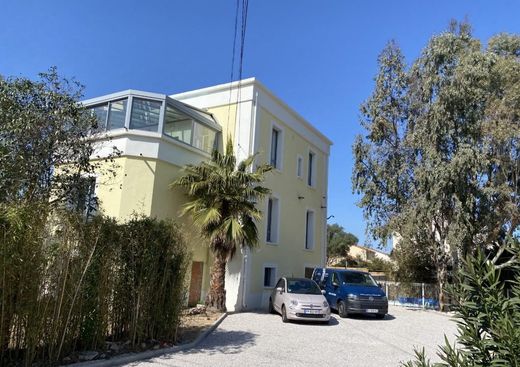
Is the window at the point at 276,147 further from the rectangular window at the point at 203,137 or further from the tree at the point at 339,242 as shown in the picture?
the tree at the point at 339,242

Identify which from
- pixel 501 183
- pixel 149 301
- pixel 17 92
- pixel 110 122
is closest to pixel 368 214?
pixel 501 183

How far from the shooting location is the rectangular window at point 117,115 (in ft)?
54.3

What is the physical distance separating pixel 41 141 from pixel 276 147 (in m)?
13.7

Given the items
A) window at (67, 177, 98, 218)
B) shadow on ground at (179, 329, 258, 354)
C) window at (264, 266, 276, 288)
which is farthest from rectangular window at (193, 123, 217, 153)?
shadow on ground at (179, 329, 258, 354)

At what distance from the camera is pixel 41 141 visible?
965 cm

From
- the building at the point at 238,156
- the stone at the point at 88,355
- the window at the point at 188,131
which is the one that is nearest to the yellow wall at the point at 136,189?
the building at the point at 238,156

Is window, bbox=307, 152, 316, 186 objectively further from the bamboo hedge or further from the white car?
the bamboo hedge

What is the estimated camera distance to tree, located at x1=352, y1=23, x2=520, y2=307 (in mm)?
20062

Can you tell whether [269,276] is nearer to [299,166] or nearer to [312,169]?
[299,166]

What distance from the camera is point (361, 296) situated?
16.7 meters

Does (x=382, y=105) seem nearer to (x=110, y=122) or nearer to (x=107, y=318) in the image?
(x=110, y=122)

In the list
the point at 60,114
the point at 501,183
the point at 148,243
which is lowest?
the point at 148,243

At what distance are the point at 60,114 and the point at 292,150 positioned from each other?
14.7m

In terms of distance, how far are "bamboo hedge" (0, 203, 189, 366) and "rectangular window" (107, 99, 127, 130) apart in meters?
7.97
